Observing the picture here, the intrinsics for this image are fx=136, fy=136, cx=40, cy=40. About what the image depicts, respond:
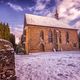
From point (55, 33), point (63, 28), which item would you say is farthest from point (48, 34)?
point (63, 28)

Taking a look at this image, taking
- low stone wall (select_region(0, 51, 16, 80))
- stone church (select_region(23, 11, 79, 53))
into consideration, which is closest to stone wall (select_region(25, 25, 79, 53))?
stone church (select_region(23, 11, 79, 53))

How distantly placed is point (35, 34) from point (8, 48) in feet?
51.6

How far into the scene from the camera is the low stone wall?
2.12 m

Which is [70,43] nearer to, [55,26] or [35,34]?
[55,26]

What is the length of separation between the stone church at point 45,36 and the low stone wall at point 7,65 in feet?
45.7

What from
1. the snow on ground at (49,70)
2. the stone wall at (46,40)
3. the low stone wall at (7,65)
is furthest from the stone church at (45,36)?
the low stone wall at (7,65)

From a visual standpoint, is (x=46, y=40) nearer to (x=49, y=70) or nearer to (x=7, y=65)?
(x=49, y=70)

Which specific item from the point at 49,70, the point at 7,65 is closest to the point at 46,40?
the point at 49,70

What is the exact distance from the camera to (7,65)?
2191 mm

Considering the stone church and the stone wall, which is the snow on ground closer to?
the stone church

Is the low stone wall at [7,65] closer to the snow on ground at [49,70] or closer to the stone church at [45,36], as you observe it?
the snow on ground at [49,70]

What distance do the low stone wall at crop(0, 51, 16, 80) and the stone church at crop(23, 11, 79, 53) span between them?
13928 millimetres

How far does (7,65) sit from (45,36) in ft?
54.5

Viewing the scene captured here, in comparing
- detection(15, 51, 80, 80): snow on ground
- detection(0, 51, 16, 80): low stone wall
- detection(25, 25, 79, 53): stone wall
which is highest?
detection(25, 25, 79, 53): stone wall
